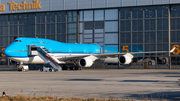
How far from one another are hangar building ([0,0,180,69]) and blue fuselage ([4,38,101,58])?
7.88m

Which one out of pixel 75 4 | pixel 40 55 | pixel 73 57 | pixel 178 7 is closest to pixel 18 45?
pixel 40 55

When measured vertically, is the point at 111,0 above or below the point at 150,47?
above

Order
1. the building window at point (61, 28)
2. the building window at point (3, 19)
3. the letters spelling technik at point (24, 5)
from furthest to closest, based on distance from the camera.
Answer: the building window at point (3, 19)
the letters spelling technik at point (24, 5)
the building window at point (61, 28)

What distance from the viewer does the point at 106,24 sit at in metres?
69.2

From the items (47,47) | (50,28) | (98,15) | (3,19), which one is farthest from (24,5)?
(47,47)

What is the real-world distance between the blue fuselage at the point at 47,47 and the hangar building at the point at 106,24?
7.88 meters

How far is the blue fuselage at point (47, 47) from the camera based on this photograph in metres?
49.4

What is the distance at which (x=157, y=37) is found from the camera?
64.6 m

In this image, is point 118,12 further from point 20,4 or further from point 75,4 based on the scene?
point 20,4

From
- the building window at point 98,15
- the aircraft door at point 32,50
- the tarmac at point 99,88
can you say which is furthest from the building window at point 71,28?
the tarmac at point 99,88

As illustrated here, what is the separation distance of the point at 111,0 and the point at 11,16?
2828cm

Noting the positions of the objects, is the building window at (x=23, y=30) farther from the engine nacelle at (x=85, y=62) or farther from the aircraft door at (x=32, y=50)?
the engine nacelle at (x=85, y=62)

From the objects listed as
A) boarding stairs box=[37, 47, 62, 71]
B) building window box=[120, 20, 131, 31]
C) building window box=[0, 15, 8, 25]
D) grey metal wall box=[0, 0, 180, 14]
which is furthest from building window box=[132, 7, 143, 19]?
building window box=[0, 15, 8, 25]

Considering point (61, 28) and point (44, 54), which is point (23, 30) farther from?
point (44, 54)
